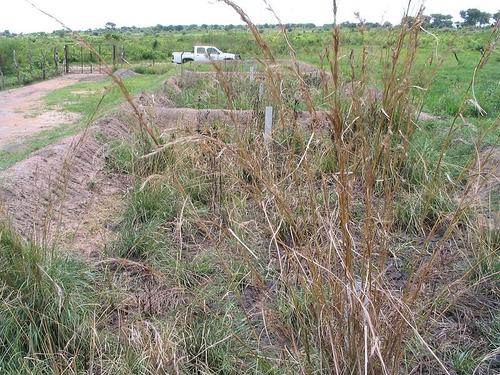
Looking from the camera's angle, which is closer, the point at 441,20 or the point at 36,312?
the point at 36,312

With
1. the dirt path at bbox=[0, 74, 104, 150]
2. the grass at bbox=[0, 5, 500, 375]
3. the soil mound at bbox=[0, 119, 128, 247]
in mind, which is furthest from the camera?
the dirt path at bbox=[0, 74, 104, 150]

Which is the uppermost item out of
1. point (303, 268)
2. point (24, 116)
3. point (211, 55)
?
point (211, 55)

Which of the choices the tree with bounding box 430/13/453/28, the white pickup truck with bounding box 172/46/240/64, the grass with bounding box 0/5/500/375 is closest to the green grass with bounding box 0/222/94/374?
the grass with bounding box 0/5/500/375

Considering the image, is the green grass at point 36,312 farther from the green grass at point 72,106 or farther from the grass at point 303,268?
the green grass at point 72,106

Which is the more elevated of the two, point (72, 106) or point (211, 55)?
point (211, 55)

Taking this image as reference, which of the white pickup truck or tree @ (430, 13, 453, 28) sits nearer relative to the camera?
the white pickup truck

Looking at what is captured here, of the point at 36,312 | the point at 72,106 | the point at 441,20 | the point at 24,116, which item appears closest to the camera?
the point at 36,312

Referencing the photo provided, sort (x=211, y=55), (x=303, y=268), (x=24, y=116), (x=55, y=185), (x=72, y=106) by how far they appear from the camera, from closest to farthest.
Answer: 1. (x=211, y=55)
2. (x=303, y=268)
3. (x=55, y=185)
4. (x=24, y=116)
5. (x=72, y=106)

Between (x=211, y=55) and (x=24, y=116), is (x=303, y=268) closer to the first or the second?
(x=211, y=55)

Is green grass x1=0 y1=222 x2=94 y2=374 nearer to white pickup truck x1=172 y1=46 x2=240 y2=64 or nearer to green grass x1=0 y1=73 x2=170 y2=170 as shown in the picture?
green grass x1=0 y1=73 x2=170 y2=170

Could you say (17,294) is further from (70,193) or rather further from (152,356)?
(70,193)

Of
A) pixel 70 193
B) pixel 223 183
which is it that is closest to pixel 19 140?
pixel 70 193

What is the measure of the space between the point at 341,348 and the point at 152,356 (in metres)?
0.88

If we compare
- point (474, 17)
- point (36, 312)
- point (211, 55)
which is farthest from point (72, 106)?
point (211, 55)
